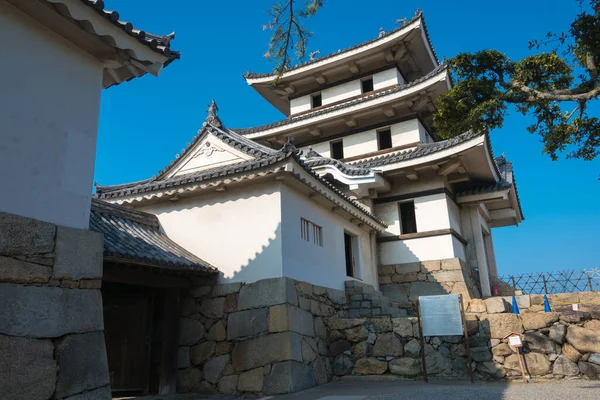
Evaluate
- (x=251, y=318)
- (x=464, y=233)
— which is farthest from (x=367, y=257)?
(x=251, y=318)

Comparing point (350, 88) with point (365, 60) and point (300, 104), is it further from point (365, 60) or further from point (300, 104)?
point (300, 104)

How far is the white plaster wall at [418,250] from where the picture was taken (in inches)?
522

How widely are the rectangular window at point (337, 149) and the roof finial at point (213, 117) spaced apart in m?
6.13

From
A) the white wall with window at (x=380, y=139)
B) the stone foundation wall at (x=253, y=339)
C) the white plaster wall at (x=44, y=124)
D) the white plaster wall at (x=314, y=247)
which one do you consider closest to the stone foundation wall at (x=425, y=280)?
the white plaster wall at (x=314, y=247)

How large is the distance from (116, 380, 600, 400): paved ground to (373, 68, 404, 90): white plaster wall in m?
11.8

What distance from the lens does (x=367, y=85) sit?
17594 mm

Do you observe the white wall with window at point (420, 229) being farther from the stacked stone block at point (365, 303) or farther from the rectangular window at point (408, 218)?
the stacked stone block at point (365, 303)

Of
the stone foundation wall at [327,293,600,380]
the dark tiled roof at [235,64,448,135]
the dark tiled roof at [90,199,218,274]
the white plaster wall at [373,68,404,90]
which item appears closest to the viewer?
the dark tiled roof at [90,199,218,274]

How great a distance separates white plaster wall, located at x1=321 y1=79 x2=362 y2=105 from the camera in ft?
57.1

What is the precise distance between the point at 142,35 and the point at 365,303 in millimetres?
7890

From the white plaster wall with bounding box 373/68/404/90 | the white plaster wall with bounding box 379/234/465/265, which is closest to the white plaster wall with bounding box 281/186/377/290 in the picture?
the white plaster wall with bounding box 379/234/465/265

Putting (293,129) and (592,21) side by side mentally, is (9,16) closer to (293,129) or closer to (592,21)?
(592,21)

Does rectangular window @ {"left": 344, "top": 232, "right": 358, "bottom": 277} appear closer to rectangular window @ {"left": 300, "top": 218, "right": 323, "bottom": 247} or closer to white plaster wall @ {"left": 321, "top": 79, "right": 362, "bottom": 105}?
rectangular window @ {"left": 300, "top": 218, "right": 323, "bottom": 247}

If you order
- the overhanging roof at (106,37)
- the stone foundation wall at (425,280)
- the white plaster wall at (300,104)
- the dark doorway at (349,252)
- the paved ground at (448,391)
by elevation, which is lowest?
the paved ground at (448,391)
